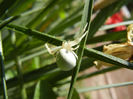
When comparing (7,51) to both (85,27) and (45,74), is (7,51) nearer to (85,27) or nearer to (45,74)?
(45,74)

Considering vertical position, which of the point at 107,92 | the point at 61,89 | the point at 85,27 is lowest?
the point at 107,92

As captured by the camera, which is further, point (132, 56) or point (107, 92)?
point (107, 92)

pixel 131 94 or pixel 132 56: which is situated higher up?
pixel 132 56

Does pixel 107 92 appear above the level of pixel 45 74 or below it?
below

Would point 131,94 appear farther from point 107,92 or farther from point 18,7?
point 18,7

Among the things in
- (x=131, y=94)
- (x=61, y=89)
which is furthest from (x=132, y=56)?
(x=131, y=94)

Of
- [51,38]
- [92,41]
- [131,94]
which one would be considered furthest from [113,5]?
[131,94]

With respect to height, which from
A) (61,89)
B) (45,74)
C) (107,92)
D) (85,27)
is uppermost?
(85,27)

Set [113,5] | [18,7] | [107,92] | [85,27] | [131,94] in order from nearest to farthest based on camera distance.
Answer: [85,27]
[113,5]
[18,7]
[131,94]
[107,92]

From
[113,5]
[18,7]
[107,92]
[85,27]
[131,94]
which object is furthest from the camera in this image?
[107,92]
